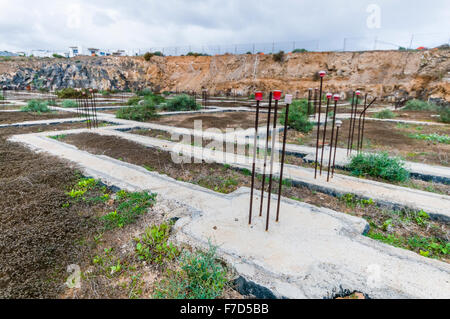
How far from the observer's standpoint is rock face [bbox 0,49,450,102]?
74.2ft

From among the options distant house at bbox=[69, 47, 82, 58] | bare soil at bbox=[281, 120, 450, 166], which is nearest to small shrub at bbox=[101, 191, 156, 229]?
bare soil at bbox=[281, 120, 450, 166]

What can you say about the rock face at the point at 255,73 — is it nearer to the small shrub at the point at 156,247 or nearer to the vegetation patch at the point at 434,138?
the vegetation patch at the point at 434,138

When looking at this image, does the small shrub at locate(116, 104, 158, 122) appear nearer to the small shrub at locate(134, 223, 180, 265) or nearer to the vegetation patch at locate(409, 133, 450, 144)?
the small shrub at locate(134, 223, 180, 265)

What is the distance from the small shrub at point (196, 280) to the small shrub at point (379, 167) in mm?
3789

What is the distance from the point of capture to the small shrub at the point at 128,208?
3100 millimetres

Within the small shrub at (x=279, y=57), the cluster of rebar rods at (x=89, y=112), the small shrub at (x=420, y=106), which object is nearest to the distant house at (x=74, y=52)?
the small shrub at (x=279, y=57)

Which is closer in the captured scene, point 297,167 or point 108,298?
point 108,298

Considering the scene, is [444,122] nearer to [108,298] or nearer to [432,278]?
[432,278]

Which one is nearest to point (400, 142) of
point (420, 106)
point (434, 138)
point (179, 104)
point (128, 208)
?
point (434, 138)

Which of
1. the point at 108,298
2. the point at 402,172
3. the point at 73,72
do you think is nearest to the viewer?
the point at 108,298

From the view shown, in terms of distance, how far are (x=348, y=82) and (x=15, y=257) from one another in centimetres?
2835

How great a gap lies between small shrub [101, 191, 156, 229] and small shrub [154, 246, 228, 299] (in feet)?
3.70

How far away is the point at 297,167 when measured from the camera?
205 inches
